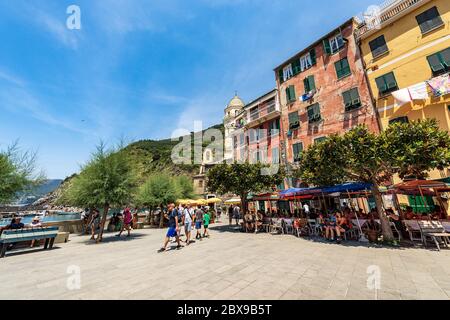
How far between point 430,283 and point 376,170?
579 cm

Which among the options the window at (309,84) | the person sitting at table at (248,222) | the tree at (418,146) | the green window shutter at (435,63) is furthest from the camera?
the window at (309,84)

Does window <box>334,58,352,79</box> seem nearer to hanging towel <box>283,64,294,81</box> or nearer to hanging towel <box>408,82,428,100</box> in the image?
hanging towel <box>283,64,294,81</box>

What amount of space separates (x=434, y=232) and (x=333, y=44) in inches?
727

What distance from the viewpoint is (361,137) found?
923cm

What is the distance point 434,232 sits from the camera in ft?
27.5

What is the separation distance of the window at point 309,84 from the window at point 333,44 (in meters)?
2.75

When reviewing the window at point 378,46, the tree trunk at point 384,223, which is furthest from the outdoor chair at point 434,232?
the window at point 378,46

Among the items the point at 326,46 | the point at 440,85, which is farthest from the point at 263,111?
the point at 440,85

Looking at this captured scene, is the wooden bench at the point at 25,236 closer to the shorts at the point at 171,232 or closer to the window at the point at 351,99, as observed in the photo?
the shorts at the point at 171,232

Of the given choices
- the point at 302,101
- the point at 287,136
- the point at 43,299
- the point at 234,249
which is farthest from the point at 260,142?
the point at 43,299

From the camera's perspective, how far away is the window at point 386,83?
51.7ft

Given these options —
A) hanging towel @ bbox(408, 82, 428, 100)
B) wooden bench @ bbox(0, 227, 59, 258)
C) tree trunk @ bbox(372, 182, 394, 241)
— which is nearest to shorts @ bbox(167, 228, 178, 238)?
wooden bench @ bbox(0, 227, 59, 258)
